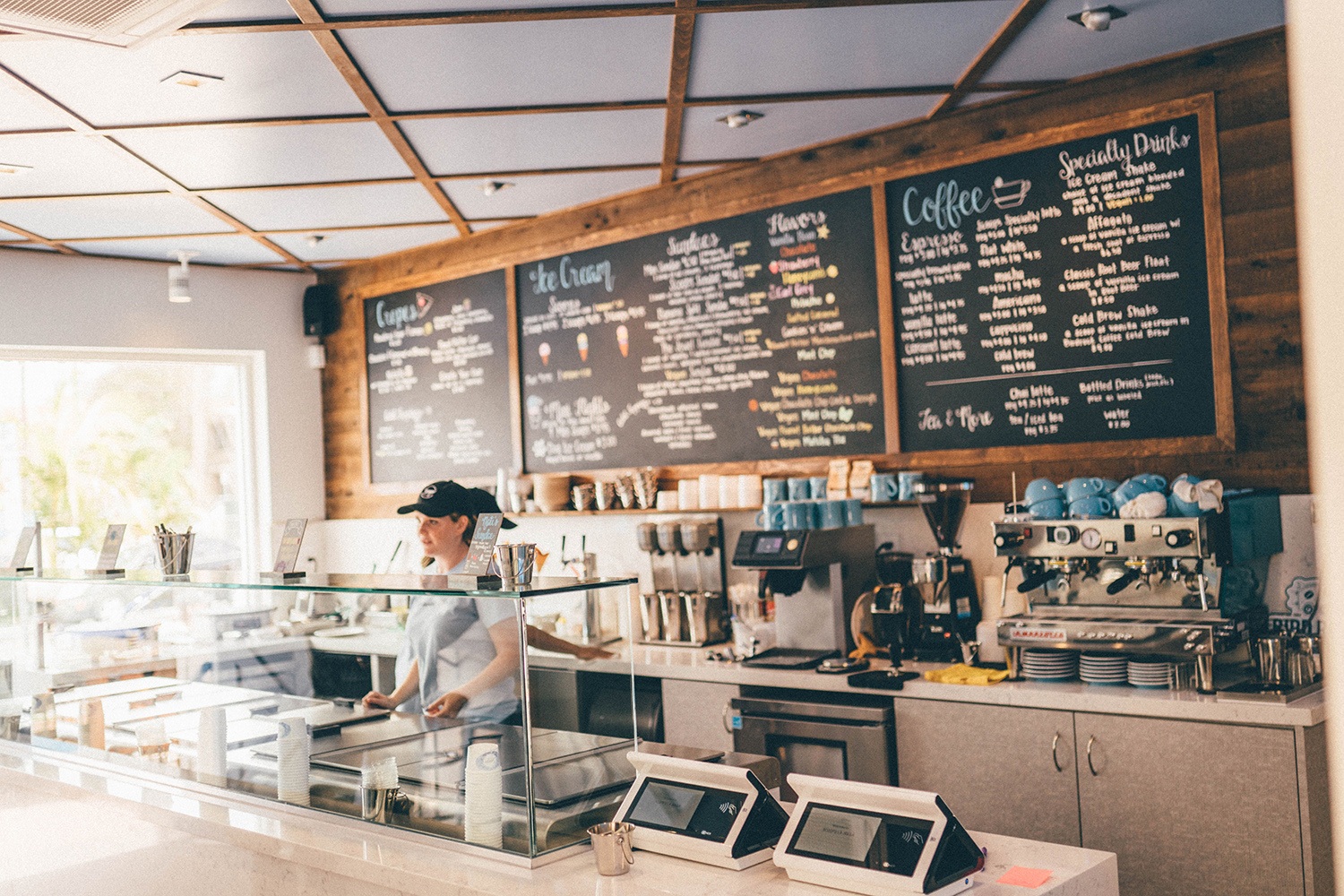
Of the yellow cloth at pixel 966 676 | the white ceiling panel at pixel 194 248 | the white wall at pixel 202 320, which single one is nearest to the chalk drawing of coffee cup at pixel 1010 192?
the yellow cloth at pixel 966 676

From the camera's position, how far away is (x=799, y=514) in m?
3.95

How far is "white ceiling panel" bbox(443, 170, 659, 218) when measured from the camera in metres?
4.48

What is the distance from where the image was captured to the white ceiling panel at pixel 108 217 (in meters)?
4.47

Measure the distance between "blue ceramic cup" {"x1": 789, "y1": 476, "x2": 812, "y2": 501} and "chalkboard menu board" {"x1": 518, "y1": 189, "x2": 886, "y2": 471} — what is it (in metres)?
0.17

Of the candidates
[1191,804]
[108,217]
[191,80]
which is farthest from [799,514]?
[108,217]

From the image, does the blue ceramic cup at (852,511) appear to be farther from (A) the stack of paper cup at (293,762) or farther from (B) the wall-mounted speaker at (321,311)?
(B) the wall-mounted speaker at (321,311)

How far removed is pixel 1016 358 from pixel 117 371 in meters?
4.57

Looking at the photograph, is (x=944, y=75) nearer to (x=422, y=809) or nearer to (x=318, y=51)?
(x=318, y=51)

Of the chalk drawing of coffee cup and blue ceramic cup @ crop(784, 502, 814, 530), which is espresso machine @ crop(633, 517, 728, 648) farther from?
the chalk drawing of coffee cup

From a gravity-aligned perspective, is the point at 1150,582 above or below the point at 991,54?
below

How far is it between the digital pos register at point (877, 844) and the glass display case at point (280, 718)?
1.46ft

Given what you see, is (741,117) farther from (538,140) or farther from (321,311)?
(321,311)

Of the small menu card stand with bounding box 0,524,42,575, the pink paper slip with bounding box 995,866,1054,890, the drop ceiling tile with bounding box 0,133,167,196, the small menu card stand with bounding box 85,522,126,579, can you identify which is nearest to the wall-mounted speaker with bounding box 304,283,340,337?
the drop ceiling tile with bounding box 0,133,167,196

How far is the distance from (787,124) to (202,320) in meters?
3.58
